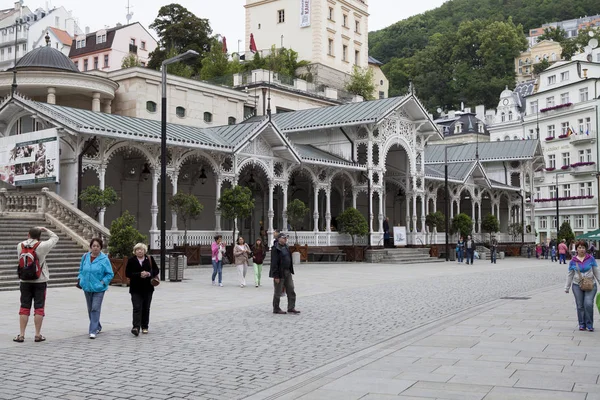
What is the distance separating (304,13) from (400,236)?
33.8 metres

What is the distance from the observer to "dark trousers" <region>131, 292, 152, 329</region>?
11.2 metres

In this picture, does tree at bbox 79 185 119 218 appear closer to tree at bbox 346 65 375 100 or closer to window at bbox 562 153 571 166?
tree at bbox 346 65 375 100

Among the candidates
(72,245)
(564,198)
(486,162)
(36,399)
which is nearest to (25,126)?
(72,245)

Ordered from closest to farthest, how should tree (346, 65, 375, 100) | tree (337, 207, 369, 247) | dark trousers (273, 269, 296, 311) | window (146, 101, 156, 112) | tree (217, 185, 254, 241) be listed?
1. dark trousers (273, 269, 296, 311)
2. tree (217, 185, 254, 241)
3. tree (337, 207, 369, 247)
4. window (146, 101, 156, 112)
5. tree (346, 65, 375, 100)

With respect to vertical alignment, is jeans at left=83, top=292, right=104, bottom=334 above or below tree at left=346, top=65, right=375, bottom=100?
below

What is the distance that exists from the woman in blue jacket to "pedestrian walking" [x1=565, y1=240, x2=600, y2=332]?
26.5 ft

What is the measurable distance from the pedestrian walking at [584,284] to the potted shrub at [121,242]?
12365mm

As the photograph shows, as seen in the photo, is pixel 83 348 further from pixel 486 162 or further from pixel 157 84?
pixel 486 162

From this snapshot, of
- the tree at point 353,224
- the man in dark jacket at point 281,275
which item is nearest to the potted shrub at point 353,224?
the tree at point 353,224

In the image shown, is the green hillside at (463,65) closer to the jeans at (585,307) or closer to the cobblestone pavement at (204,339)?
the cobblestone pavement at (204,339)

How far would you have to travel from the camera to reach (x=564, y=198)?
67750 millimetres

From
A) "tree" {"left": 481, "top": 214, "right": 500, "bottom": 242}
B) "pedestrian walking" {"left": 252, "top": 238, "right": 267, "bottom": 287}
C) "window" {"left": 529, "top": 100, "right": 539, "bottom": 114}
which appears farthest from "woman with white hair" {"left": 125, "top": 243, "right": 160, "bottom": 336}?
"window" {"left": 529, "top": 100, "right": 539, "bottom": 114}

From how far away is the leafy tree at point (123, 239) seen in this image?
20297 millimetres

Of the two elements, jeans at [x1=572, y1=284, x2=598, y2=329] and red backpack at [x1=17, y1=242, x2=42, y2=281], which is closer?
red backpack at [x1=17, y1=242, x2=42, y2=281]
